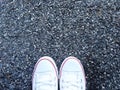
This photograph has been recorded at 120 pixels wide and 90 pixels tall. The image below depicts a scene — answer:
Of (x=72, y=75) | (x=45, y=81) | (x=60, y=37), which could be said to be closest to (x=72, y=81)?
(x=72, y=75)

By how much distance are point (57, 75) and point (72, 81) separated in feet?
0.31

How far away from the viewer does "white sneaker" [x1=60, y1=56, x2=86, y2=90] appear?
1.49m

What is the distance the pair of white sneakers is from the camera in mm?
1488

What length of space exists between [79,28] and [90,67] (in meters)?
0.24

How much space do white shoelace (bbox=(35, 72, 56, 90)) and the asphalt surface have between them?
6 centimetres

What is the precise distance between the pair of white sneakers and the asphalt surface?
1.6 inches

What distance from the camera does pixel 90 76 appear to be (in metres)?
1.52

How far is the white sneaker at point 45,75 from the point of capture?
58.7 inches

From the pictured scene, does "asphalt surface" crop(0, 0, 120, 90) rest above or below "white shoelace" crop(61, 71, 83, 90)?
above

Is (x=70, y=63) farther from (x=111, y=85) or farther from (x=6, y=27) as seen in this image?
(x=6, y=27)

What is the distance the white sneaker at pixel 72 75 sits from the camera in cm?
149

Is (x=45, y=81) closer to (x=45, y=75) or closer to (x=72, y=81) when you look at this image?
(x=45, y=75)

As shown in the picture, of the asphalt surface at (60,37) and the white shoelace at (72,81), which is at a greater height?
the asphalt surface at (60,37)

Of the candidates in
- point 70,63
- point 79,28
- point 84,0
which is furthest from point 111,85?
point 84,0
